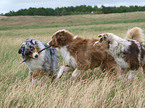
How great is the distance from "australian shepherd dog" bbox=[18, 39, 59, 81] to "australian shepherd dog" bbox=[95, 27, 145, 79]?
1362mm

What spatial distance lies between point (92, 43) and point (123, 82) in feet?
4.40

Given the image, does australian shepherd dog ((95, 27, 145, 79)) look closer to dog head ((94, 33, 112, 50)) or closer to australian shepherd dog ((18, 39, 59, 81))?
dog head ((94, 33, 112, 50))

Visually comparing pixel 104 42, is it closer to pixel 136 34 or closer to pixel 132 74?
pixel 132 74

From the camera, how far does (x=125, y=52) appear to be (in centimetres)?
419

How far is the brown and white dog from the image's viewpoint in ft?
14.6

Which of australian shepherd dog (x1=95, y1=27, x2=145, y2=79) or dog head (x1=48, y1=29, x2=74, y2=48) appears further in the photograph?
dog head (x1=48, y1=29, x2=74, y2=48)

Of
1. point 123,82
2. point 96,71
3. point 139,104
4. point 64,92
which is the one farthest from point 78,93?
point 96,71

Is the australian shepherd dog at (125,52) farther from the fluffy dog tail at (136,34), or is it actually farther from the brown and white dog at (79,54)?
the fluffy dog tail at (136,34)

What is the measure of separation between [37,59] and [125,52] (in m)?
2.27

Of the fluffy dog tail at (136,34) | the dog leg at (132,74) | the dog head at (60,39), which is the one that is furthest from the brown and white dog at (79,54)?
the fluffy dog tail at (136,34)

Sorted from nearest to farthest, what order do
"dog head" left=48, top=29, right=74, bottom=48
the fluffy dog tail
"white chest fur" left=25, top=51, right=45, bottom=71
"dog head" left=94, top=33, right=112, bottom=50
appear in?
"white chest fur" left=25, top=51, right=45, bottom=71 → "dog head" left=94, top=33, right=112, bottom=50 → "dog head" left=48, top=29, right=74, bottom=48 → the fluffy dog tail

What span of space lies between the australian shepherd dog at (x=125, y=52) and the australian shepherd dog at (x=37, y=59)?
1.36 meters

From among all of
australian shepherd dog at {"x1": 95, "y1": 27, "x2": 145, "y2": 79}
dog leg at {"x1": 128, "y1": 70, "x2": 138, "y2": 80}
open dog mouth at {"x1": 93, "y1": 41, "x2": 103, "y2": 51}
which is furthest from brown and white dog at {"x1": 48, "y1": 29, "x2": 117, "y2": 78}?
dog leg at {"x1": 128, "y1": 70, "x2": 138, "y2": 80}

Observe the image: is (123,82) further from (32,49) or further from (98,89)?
(32,49)
